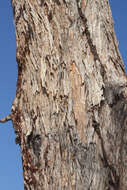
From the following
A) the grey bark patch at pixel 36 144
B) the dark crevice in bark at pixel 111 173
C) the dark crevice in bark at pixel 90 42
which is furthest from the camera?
the dark crevice in bark at pixel 90 42

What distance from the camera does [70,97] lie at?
286cm

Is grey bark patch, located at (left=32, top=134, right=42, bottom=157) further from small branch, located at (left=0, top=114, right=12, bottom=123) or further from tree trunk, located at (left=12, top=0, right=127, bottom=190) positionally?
small branch, located at (left=0, top=114, right=12, bottom=123)

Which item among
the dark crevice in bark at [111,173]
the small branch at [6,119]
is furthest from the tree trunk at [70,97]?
the small branch at [6,119]

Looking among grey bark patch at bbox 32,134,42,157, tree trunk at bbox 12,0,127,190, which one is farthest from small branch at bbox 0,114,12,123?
grey bark patch at bbox 32,134,42,157

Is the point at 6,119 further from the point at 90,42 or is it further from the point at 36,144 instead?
the point at 90,42

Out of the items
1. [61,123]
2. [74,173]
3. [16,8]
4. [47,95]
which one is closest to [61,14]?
[16,8]

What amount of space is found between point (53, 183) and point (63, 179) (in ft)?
0.24

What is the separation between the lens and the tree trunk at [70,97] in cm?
269

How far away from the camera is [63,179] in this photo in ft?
8.84

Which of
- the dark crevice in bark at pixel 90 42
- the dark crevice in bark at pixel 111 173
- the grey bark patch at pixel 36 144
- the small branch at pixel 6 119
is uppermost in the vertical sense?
the dark crevice in bark at pixel 90 42

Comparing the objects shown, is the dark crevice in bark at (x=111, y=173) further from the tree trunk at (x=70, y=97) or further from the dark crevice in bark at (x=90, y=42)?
the dark crevice in bark at (x=90, y=42)

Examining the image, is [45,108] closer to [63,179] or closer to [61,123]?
[61,123]

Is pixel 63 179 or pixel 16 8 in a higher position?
pixel 16 8

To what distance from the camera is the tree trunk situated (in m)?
2.69
